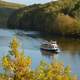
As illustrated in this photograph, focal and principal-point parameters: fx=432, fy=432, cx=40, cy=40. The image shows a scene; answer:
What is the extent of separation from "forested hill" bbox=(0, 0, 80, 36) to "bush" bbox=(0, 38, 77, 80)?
75974 mm

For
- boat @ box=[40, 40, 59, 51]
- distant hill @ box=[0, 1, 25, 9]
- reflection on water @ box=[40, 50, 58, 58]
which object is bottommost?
reflection on water @ box=[40, 50, 58, 58]

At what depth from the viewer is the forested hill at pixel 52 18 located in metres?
98.1

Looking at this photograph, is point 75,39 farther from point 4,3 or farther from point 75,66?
point 4,3

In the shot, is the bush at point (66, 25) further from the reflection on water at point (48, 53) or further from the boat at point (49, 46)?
the reflection on water at point (48, 53)

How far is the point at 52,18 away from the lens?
10238 centimetres

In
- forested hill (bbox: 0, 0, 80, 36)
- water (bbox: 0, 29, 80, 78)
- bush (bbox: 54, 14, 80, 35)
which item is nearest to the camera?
water (bbox: 0, 29, 80, 78)

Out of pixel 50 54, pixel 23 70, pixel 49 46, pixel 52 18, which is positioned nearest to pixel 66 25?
pixel 52 18

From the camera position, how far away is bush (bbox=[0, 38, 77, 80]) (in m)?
16.4

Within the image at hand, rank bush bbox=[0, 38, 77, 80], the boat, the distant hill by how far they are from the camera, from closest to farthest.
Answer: bush bbox=[0, 38, 77, 80] < the boat < the distant hill

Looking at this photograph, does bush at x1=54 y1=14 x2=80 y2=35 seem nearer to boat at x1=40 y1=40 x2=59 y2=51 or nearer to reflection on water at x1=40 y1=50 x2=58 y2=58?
boat at x1=40 y1=40 x2=59 y2=51

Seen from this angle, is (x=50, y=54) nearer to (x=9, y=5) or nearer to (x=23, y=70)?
(x=23, y=70)

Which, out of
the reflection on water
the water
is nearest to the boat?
the reflection on water

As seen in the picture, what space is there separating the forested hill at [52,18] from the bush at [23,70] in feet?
249

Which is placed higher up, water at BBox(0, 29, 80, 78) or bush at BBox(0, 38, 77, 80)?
bush at BBox(0, 38, 77, 80)
